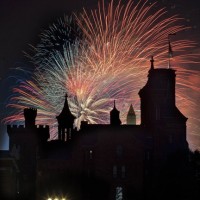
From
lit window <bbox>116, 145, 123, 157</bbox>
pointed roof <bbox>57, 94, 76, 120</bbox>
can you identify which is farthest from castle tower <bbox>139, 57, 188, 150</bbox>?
pointed roof <bbox>57, 94, 76, 120</bbox>

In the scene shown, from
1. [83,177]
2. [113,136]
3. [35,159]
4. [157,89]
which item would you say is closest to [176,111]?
[157,89]

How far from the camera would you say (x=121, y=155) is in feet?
300

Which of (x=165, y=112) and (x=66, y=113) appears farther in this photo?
(x=66, y=113)

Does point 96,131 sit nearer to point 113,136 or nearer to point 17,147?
point 113,136

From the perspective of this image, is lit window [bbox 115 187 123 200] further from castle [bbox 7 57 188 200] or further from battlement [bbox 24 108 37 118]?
battlement [bbox 24 108 37 118]

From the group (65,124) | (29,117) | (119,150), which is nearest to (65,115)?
(65,124)

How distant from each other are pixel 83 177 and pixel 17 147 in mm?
16286

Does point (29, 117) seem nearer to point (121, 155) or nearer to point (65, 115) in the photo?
point (65, 115)

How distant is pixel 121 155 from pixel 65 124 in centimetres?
1701

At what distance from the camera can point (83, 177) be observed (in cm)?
9175

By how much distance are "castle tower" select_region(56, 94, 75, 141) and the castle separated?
29.3 ft

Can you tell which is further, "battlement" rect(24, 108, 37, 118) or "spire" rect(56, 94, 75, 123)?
"spire" rect(56, 94, 75, 123)

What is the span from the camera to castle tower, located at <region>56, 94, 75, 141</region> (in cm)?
10488

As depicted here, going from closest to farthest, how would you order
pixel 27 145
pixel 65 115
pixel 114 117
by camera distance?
pixel 114 117 < pixel 27 145 < pixel 65 115
